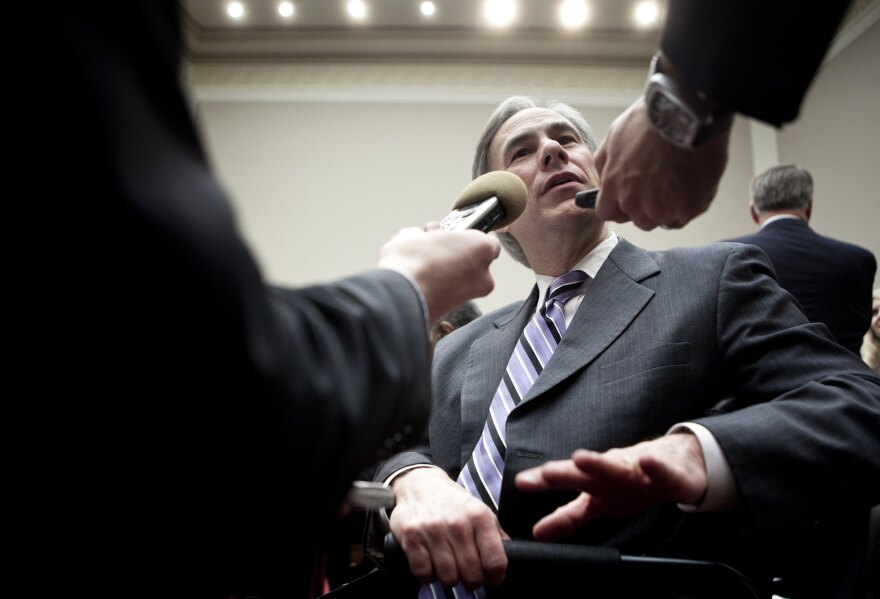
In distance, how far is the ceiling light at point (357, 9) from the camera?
5.11 m

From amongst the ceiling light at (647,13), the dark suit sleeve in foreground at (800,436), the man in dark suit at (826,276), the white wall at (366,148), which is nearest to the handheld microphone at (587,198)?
the dark suit sleeve in foreground at (800,436)

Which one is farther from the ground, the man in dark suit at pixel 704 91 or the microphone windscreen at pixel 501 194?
the man in dark suit at pixel 704 91

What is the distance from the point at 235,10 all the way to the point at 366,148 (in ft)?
5.22

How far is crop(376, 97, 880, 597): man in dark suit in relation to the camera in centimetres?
82

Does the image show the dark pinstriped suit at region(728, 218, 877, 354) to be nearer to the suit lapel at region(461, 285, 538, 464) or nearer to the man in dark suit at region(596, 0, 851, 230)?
the suit lapel at region(461, 285, 538, 464)

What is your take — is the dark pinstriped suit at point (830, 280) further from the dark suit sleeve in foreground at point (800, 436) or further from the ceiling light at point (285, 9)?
the ceiling light at point (285, 9)

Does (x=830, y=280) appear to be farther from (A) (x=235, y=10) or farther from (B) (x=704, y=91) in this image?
(A) (x=235, y=10)

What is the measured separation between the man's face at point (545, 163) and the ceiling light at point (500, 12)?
12.8 feet

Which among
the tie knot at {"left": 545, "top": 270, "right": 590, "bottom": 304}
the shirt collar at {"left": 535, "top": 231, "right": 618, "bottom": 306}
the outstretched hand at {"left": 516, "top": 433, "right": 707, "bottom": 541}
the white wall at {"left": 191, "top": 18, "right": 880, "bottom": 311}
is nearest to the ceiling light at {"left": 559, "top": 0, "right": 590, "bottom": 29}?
the white wall at {"left": 191, "top": 18, "right": 880, "bottom": 311}

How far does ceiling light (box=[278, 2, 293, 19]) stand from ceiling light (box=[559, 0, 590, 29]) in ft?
7.39

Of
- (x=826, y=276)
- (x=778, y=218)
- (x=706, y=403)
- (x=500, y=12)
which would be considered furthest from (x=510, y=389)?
(x=500, y=12)

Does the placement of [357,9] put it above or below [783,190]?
above

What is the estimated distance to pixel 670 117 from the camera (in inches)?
31.9

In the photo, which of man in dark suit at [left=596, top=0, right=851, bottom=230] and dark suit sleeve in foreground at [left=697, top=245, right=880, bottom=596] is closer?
man in dark suit at [left=596, top=0, right=851, bottom=230]
